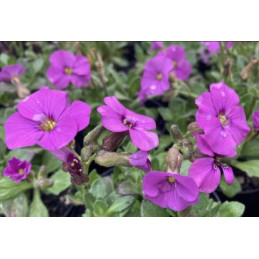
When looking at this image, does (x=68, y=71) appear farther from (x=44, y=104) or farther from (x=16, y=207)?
(x=44, y=104)

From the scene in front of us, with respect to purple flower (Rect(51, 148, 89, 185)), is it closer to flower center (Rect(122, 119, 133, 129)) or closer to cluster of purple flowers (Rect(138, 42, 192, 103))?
flower center (Rect(122, 119, 133, 129))

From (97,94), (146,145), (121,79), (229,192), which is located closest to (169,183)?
(146,145)

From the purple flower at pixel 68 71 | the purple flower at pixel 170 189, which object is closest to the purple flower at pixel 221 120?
the purple flower at pixel 170 189

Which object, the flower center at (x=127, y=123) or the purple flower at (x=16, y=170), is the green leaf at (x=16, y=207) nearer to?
the purple flower at (x=16, y=170)

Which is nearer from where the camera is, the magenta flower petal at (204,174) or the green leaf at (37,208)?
the magenta flower petal at (204,174)
